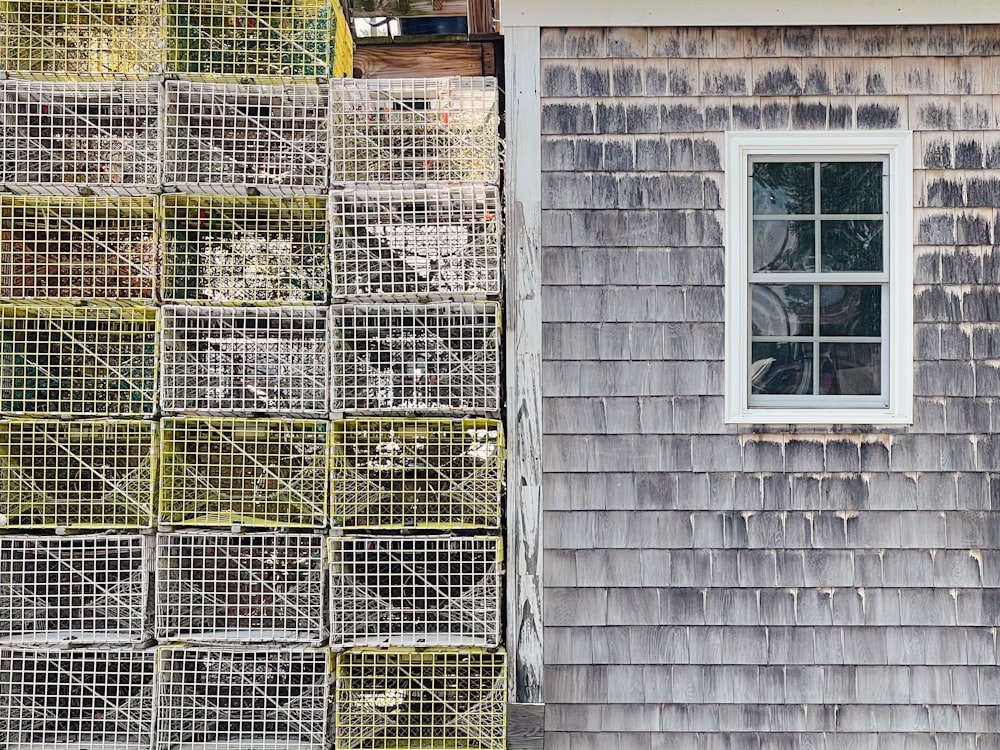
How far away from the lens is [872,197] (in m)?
2.96

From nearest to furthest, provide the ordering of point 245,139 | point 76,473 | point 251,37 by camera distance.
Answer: point 245,139, point 251,37, point 76,473

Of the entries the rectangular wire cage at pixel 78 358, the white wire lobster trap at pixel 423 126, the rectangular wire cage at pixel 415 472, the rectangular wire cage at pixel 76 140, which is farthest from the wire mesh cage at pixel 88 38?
the rectangular wire cage at pixel 415 472

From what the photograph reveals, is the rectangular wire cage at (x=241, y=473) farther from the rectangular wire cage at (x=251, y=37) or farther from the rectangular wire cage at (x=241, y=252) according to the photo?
the rectangular wire cage at (x=251, y=37)

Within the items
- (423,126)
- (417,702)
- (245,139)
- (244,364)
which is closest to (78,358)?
(244,364)

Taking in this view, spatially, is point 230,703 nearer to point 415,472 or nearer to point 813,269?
point 415,472

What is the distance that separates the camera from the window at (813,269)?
9.55ft

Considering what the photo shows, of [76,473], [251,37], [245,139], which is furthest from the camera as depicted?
[76,473]

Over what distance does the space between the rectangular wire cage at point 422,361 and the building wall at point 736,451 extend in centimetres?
28

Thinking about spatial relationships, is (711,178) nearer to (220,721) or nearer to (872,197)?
(872,197)

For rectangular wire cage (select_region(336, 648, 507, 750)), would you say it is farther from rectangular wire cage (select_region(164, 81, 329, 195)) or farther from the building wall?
rectangular wire cage (select_region(164, 81, 329, 195))

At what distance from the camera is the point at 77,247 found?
318 cm

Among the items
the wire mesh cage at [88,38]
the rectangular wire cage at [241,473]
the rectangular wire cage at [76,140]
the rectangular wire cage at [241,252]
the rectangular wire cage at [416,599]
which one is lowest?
the rectangular wire cage at [416,599]

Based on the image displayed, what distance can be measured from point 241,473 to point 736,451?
2.18 m

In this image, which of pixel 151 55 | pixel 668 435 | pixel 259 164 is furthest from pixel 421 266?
pixel 151 55
